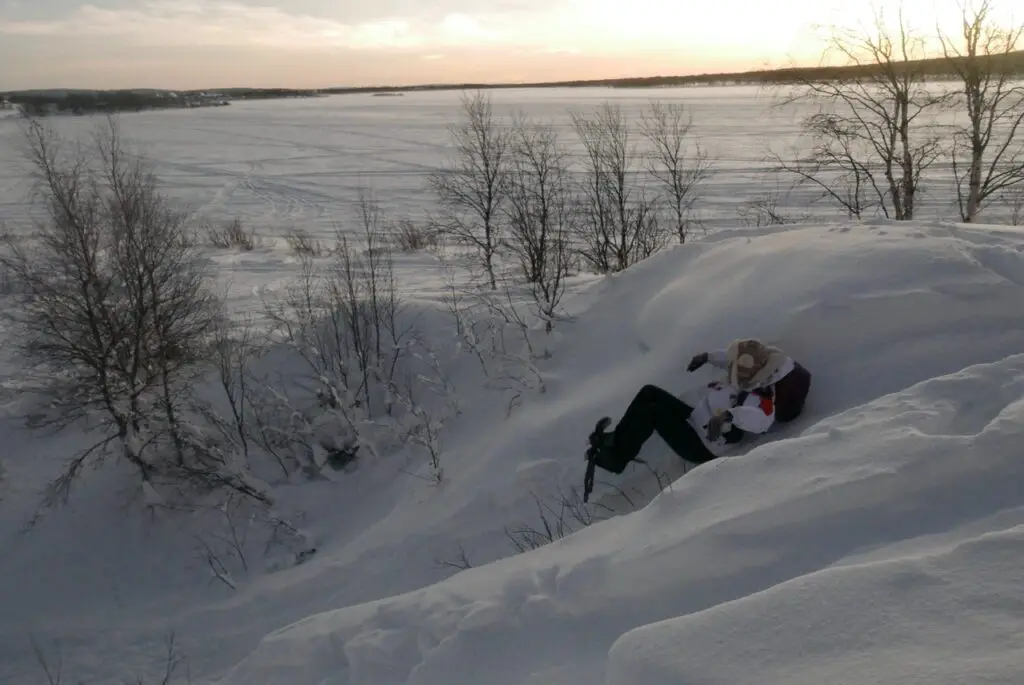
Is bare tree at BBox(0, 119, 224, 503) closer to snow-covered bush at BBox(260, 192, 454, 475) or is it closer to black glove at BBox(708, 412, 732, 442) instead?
snow-covered bush at BBox(260, 192, 454, 475)

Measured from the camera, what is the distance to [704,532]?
11.4ft

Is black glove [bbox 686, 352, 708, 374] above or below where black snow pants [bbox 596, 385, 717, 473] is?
above

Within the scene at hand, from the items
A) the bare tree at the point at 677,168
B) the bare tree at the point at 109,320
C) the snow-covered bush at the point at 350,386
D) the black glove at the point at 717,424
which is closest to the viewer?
the black glove at the point at 717,424

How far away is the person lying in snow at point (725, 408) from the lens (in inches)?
203

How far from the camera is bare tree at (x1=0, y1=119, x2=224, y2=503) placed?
1121 cm

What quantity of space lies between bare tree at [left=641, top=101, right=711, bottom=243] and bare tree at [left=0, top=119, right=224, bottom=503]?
11898mm

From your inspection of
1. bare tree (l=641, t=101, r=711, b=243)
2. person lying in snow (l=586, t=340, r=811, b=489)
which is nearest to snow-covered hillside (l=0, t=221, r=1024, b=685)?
person lying in snow (l=586, t=340, r=811, b=489)

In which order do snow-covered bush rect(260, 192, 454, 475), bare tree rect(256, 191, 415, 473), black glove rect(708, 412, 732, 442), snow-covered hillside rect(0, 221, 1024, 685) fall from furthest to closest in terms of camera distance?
bare tree rect(256, 191, 415, 473) → snow-covered bush rect(260, 192, 454, 475) → black glove rect(708, 412, 732, 442) → snow-covered hillside rect(0, 221, 1024, 685)

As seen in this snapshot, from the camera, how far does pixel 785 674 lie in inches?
90.4

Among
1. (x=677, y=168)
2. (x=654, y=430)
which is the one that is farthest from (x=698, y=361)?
(x=677, y=168)

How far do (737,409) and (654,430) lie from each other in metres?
1.07

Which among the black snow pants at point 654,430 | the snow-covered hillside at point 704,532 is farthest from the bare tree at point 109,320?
the black snow pants at point 654,430

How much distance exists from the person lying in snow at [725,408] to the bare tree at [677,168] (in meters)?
12.9

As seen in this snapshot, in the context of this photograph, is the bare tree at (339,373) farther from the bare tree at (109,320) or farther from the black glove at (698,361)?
the black glove at (698,361)
